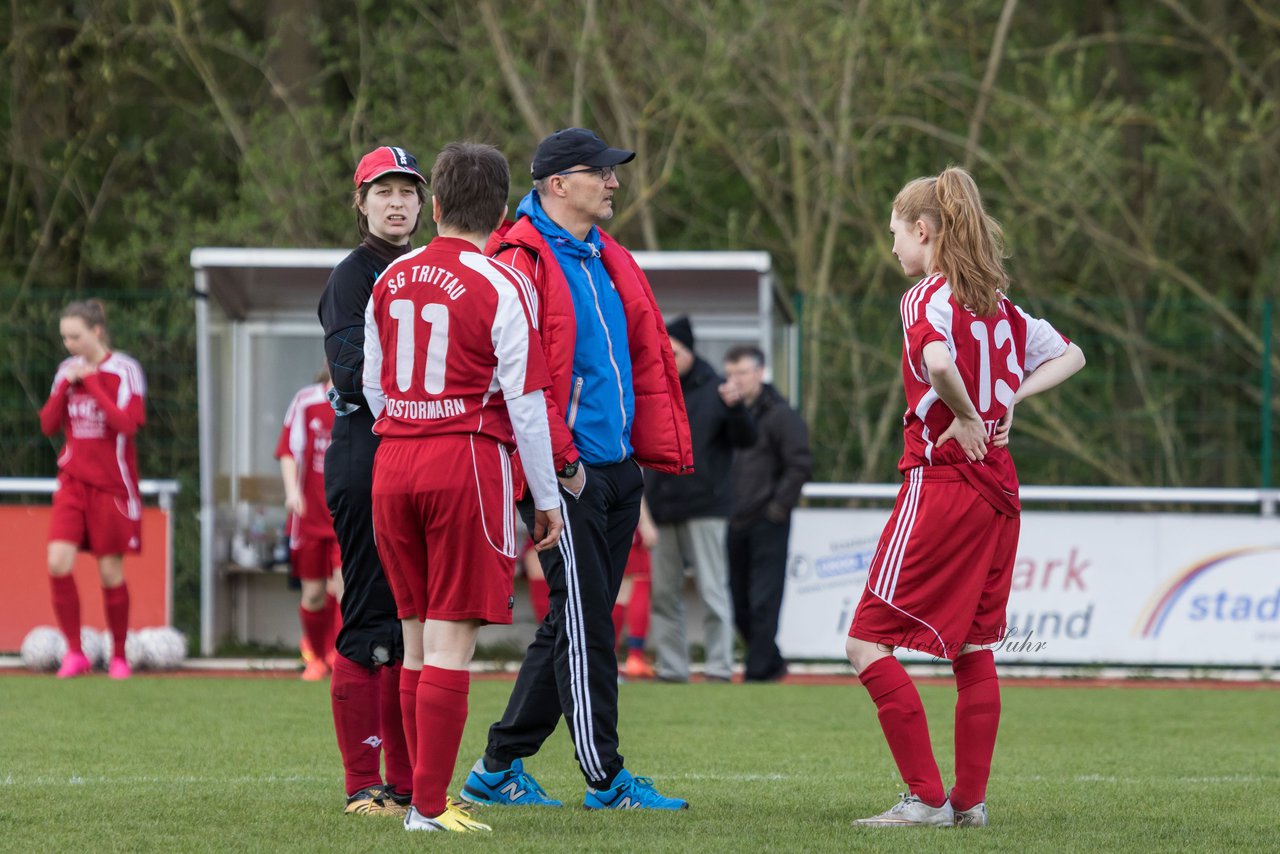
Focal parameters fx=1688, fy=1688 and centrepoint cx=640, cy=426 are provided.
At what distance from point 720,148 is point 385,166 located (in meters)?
10.4

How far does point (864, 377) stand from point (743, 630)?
2.25 m

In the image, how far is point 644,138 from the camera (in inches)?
596

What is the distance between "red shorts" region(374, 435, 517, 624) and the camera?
15.3ft

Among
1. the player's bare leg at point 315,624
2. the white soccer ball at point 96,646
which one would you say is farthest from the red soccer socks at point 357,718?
the white soccer ball at point 96,646

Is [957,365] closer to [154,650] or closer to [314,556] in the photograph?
[314,556]

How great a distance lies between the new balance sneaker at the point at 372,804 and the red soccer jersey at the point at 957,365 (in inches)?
73.6

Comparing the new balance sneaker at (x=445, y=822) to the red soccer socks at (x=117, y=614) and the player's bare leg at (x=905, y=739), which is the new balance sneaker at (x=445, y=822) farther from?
the red soccer socks at (x=117, y=614)

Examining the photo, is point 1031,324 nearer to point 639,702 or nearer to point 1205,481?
point 639,702

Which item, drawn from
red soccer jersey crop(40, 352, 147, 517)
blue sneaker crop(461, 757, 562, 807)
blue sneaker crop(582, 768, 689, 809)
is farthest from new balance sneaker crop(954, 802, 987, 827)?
red soccer jersey crop(40, 352, 147, 517)

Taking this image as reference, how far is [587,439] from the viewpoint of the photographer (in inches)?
209

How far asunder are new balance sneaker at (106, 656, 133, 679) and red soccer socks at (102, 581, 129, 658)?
0.09 feet

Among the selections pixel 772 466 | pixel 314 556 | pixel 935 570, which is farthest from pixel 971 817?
pixel 314 556

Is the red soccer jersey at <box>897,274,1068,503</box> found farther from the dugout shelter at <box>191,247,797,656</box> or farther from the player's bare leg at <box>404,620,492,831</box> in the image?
the dugout shelter at <box>191,247,797,656</box>

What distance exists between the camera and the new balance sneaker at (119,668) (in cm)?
1081
